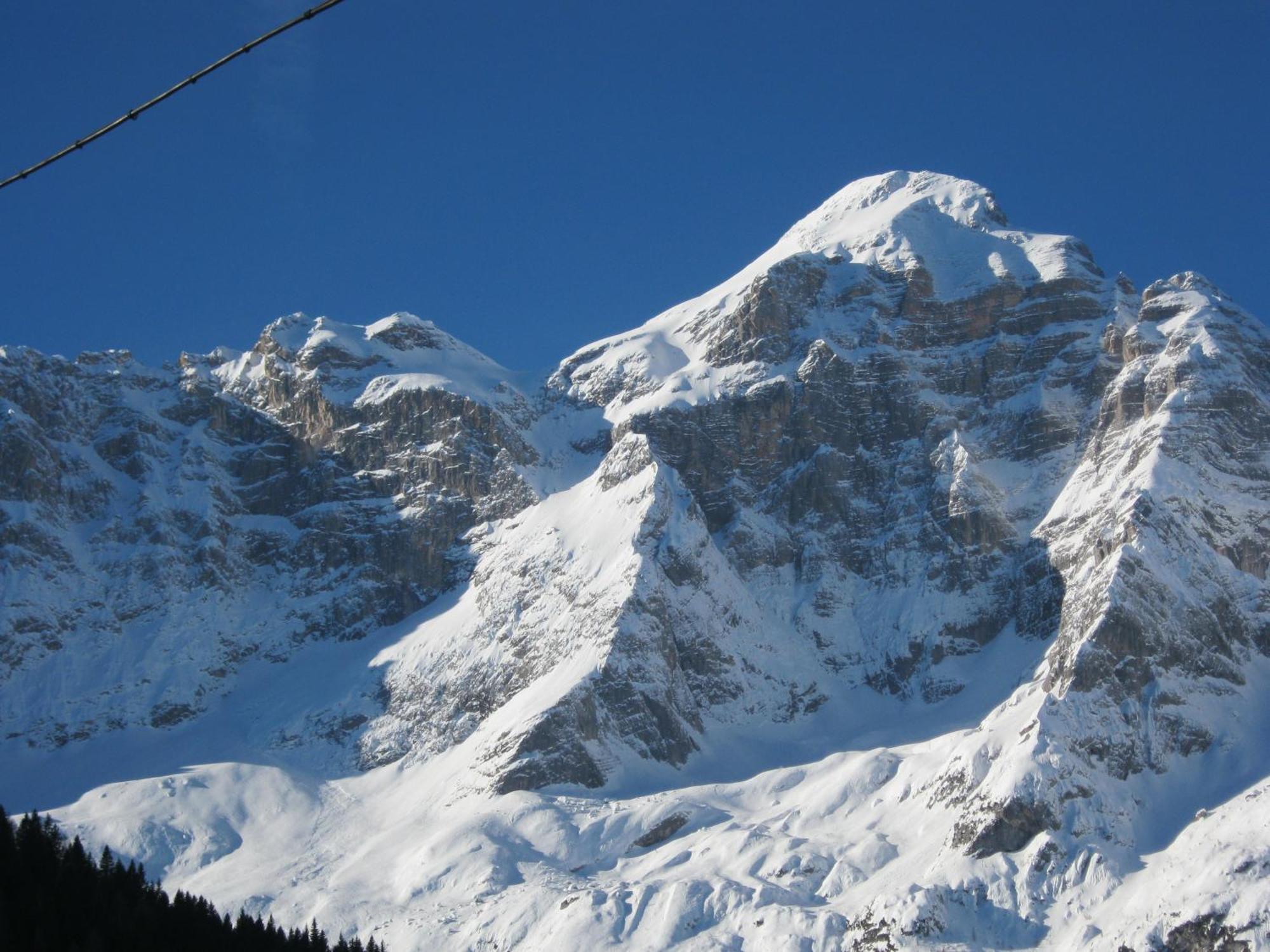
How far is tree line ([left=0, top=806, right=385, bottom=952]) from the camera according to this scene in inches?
3465

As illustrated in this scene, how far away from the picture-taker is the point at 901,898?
6816 inches

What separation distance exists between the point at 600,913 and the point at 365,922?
2680 cm

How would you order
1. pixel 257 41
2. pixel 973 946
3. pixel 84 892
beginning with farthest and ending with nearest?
pixel 973 946 → pixel 84 892 → pixel 257 41

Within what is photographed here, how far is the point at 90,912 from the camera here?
94.1 meters

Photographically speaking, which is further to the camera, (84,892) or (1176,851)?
(1176,851)

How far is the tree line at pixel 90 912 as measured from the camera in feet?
289

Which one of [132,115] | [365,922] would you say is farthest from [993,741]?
[132,115]

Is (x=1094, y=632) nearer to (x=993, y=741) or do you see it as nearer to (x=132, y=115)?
(x=993, y=741)

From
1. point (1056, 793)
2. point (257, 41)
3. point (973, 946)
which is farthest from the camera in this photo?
point (1056, 793)

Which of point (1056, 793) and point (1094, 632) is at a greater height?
point (1094, 632)

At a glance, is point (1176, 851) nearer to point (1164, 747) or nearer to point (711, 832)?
point (1164, 747)

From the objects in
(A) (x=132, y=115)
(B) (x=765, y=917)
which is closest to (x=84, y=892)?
(A) (x=132, y=115)

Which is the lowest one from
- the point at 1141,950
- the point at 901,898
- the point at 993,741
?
the point at 1141,950

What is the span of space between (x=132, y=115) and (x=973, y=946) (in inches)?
5782
